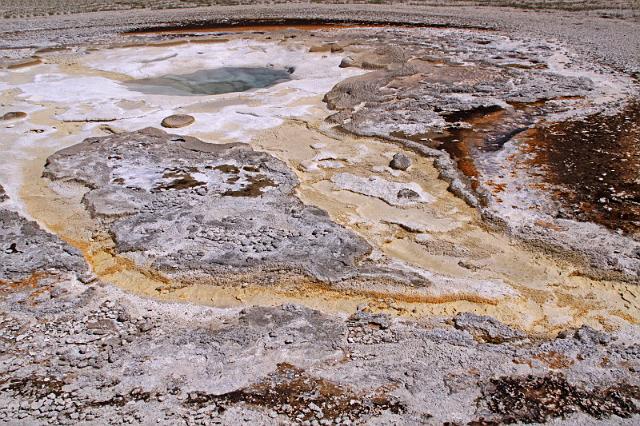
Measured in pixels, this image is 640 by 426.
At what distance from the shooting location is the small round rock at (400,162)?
470cm

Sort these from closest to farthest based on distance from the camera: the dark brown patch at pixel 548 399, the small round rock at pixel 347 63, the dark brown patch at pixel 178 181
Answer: the dark brown patch at pixel 548 399
the dark brown patch at pixel 178 181
the small round rock at pixel 347 63

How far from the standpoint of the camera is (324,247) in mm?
3578

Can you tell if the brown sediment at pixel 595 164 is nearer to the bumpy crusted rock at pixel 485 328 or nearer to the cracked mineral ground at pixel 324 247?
the cracked mineral ground at pixel 324 247

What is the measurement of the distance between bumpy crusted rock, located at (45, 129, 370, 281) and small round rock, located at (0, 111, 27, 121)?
131 centimetres

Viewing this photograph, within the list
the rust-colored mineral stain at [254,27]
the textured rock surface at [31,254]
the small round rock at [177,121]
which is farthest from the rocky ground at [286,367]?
the rust-colored mineral stain at [254,27]

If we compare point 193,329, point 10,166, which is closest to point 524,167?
point 193,329

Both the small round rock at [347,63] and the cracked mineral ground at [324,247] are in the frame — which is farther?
the small round rock at [347,63]

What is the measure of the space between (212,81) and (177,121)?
6.28 feet

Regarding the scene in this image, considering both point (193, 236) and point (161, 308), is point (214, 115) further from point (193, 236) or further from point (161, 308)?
point (161, 308)

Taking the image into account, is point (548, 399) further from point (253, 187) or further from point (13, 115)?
point (13, 115)

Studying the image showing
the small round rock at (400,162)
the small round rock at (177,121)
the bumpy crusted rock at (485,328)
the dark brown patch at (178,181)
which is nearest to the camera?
the bumpy crusted rock at (485,328)

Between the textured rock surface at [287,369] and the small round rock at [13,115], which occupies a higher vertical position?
the small round rock at [13,115]

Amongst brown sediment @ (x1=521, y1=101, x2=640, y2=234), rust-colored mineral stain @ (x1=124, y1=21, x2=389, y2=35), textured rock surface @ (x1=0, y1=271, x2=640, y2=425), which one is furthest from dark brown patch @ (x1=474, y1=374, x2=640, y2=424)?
rust-colored mineral stain @ (x1=124, y1=21, x2=389, y2=35)

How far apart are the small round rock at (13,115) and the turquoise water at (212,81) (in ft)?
4.46
